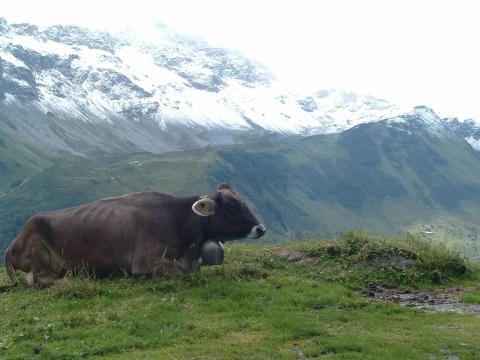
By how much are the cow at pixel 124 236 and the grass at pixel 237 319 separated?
0.76 m

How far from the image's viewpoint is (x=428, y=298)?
17453 millimetres

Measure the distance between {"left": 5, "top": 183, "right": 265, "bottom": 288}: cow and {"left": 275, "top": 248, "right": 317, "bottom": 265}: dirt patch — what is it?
3460 millimetres

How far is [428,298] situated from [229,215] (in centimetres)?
627

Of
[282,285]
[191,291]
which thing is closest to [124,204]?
[191,291]

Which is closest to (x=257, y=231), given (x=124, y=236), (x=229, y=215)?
(x=229, y=215)

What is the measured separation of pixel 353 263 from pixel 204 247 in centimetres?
538

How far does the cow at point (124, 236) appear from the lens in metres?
17.8

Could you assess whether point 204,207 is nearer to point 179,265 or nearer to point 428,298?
point 179,265

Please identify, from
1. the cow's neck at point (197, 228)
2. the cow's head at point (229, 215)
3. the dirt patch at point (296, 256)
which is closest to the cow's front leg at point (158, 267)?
the cow's neck at point (197, 228)

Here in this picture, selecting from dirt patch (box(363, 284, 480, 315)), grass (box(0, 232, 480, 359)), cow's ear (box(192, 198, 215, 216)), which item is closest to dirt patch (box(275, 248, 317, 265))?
grass (box(0, 232, 480, 359))

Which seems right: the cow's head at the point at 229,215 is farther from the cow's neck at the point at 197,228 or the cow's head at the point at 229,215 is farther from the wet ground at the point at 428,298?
the wet ground at the point at 428,298

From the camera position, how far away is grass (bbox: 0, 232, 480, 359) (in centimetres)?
1206

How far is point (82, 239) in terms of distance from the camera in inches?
715

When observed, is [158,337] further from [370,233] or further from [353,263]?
[370,233]
